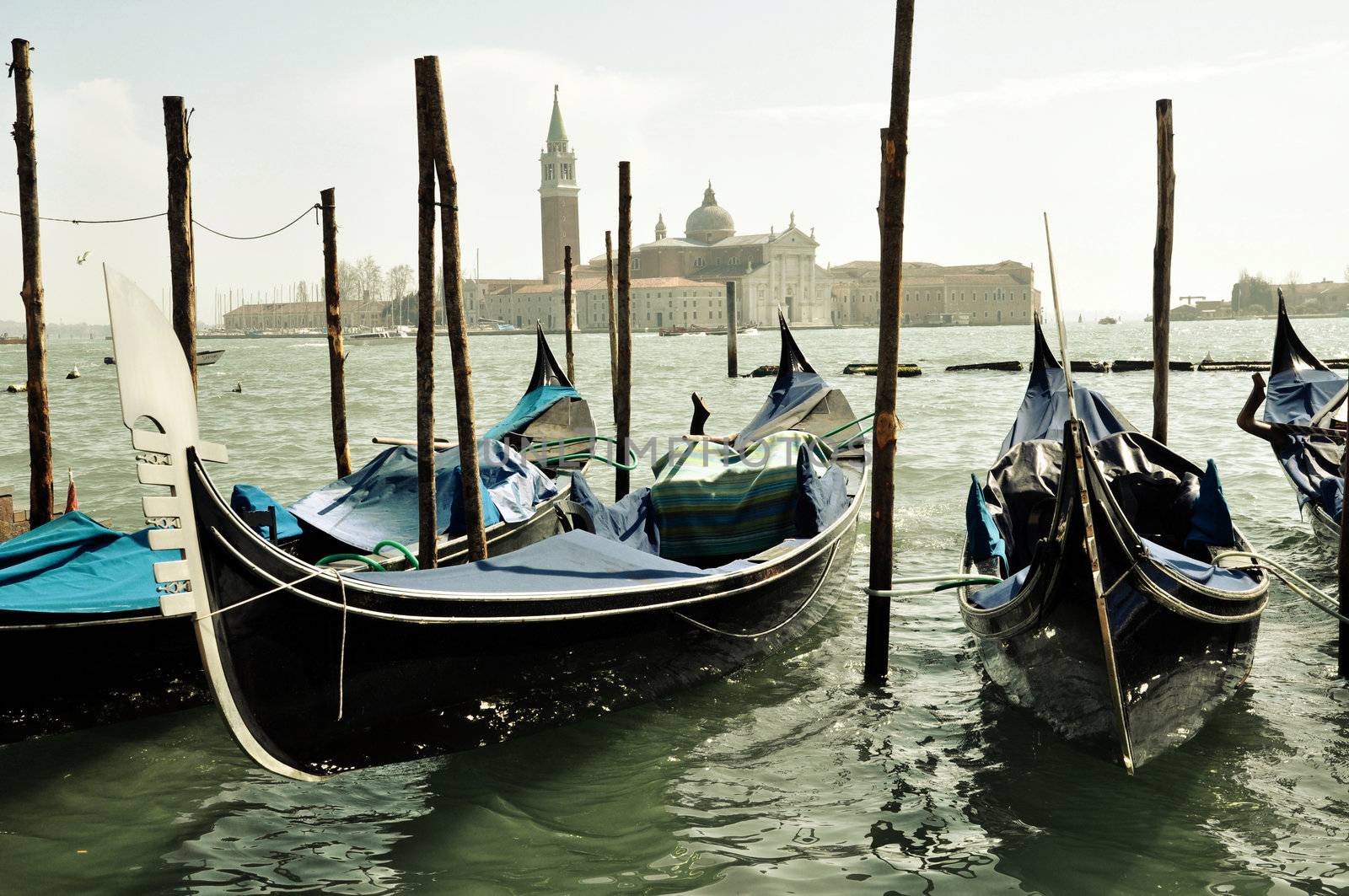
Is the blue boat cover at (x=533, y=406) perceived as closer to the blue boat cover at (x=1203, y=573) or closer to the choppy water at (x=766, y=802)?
the choppy water at (x=766, y=802)

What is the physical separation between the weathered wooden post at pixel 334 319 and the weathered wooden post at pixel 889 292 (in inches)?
137

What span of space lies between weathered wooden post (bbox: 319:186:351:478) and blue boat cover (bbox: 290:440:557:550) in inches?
59.7

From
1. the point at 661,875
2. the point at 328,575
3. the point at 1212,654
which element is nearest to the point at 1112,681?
the point at 1212,654

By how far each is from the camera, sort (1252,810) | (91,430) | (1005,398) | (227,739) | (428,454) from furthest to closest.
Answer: (1005,398) → (91,430) → (428,454) → (227,739) → (1252,810)

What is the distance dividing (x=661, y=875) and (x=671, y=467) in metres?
1.95

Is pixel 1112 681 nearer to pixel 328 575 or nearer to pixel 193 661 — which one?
pixel 328 575

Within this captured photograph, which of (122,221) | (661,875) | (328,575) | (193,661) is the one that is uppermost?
(122,221)

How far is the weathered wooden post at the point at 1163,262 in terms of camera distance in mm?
5602

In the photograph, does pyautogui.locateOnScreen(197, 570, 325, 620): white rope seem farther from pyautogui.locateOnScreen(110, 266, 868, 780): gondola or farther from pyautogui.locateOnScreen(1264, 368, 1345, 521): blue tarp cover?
pyautogui.locateOnScreen(1264, 368, 1345, 521): blue tarp cover

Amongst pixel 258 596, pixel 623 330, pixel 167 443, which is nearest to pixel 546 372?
pixel 623 330

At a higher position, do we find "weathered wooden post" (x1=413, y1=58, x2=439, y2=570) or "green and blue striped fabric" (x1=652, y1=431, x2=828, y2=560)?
"weathered wooden post" (x1=413, y1=58, x2=439, y2=570)

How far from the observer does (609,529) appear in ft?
13.4

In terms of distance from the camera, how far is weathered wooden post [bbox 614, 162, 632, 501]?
6.89 m

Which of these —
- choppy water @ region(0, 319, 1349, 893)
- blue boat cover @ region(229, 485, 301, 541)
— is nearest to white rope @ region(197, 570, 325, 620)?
choppy water @ region(0, 319, 1349, 893)
